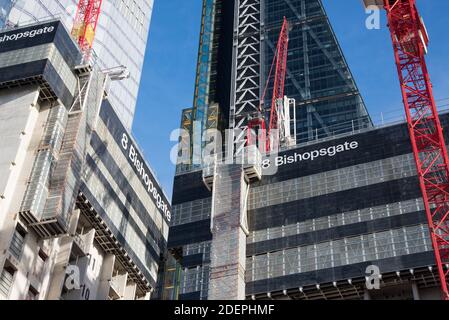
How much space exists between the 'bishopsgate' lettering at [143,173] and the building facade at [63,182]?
0.45 m

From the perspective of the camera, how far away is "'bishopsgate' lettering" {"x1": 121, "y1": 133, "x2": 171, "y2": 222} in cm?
13400

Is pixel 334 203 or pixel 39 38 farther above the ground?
pixel 39 38

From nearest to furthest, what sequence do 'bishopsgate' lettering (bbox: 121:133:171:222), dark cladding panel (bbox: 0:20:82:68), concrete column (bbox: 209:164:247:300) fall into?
concrete column (bbox: 209:164:247:300) → dark cladding panel (bbox: 0:20:82:68) → 'bishopsgate' lettering (bbox: 121:133:171:222)

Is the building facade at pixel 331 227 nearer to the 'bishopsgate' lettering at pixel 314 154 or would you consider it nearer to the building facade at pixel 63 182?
the 'bishopsgate' lettering at pixel 314 154

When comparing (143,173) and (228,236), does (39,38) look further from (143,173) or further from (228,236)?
(228,236)

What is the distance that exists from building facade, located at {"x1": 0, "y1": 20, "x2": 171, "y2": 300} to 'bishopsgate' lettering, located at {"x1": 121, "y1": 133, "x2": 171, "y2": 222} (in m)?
0.45

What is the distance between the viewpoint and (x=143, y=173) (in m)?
140

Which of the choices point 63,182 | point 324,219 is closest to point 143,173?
point 63,182

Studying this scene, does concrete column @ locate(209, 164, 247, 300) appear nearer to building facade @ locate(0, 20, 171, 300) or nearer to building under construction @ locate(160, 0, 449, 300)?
building under construction @ locate(160, 0, 449, 300)

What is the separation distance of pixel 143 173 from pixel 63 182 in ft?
114

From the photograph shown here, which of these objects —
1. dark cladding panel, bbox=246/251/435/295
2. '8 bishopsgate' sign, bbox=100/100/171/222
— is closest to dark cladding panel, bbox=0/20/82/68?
'8 bishopsgate' sign, bbox=100/100/171/222
